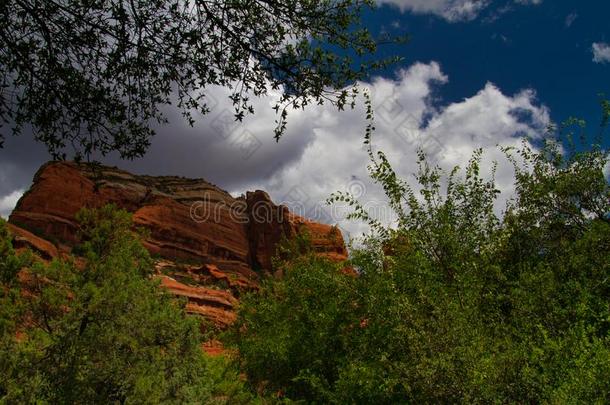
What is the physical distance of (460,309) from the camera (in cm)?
1030

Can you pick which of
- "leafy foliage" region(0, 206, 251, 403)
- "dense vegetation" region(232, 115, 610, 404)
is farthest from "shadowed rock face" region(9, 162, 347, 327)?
"leafy foliage" region(0, 206, 251, 403)

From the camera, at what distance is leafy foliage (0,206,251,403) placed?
39.2 feet

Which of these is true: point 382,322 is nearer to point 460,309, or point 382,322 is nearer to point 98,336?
point 460,309

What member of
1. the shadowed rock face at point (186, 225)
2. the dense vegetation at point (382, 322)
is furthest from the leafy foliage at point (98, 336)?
the shadowed rock face at point (186, 225)

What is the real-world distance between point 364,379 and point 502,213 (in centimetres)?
752

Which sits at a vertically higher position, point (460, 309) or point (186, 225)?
point (186, 225)

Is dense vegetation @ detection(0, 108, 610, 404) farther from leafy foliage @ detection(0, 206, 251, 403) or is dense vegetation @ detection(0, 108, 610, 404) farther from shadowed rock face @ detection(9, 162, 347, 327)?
shadowed rock face @ detection(9, 162, 347, 327)

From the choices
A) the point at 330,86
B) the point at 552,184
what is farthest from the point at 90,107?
the point at 552,184

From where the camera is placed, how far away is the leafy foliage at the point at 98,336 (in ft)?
39.2

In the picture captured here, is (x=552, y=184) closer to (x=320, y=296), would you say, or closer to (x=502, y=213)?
(x=502, y=213)

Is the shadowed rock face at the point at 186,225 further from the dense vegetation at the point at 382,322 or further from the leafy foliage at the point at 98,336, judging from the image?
the leafy foliage at the point at 98,336

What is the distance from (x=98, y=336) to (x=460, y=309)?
9.53 metres

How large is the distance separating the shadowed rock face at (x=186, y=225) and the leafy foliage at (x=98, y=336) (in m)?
42.7

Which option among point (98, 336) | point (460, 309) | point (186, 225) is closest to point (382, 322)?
point (460, 309)
